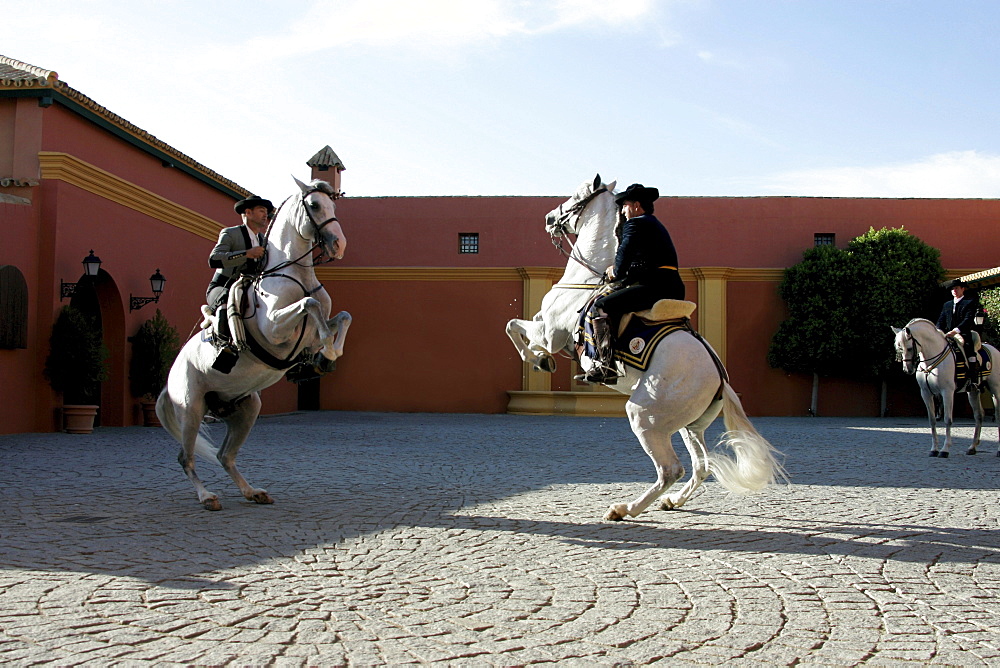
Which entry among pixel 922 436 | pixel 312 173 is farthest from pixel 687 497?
pixel 312 173

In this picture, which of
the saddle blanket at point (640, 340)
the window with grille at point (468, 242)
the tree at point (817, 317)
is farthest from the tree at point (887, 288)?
the saddle blanket at point (640, 340)

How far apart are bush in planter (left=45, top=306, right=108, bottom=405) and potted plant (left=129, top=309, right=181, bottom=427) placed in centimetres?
204

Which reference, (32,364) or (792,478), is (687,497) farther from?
(32,364)

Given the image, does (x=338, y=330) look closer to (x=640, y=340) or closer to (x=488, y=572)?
(x=640, y=340)

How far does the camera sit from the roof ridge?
14.6 m

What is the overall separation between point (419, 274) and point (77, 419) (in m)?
13.5

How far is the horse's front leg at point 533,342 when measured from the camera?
22.8 ft

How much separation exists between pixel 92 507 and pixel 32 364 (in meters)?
9.36

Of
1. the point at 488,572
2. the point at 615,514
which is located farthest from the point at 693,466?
the point at 488,572

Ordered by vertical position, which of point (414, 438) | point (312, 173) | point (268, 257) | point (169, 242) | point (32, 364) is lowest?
point (414, 438)

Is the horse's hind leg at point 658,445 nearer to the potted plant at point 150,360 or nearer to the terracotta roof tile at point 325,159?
the potted plant at point 150,360

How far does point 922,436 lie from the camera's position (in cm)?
1647

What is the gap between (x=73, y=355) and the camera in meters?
15.0

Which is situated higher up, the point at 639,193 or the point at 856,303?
the point at 856,303
